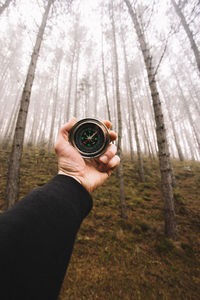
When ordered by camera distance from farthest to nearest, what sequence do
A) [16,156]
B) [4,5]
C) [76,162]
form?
[4,5], [16,156], [76,162]

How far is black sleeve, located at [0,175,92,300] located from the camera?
20.7 inches

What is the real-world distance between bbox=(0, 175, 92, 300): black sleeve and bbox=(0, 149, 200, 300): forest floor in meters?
2.41

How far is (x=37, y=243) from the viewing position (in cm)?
64

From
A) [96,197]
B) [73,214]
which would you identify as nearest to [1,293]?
[73,214]

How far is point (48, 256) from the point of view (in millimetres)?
660

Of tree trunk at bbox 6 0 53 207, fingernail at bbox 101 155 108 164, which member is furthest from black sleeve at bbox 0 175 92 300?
tree trunk at bbox 6 0 53 207

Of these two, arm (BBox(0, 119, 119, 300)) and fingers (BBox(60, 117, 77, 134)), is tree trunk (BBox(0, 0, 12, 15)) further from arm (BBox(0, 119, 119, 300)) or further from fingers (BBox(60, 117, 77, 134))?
arm (BBox(0, 119, 119, 300))

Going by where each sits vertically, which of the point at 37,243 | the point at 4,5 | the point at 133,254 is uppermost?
the point at 4,5

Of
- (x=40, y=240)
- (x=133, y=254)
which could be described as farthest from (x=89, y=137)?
(x=133, y=254)

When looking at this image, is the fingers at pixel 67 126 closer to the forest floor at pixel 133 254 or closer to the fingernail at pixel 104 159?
the fingernail at pixel 104 159

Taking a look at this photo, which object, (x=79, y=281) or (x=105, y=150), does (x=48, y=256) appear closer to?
(x=105, y=150)

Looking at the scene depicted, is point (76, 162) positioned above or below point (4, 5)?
below

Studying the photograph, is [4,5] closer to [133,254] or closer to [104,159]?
[104,159]

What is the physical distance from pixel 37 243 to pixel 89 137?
4.03ft
